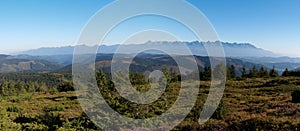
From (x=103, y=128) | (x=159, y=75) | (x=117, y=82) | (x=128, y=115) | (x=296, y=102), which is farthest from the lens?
(x=296, y=102)

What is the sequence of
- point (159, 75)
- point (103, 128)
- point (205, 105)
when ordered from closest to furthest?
point (103, 128) < point (159, 75) < point (205, 105)

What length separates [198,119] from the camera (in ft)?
75.6

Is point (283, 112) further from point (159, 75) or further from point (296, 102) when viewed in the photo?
point (159, 75)

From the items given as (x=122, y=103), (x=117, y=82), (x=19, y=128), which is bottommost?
(x=19, y=128)

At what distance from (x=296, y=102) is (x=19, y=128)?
1066 inches

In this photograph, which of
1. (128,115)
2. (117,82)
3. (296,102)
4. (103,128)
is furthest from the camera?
(296,102)

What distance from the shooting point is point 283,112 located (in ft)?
83.4

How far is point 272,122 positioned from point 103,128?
11.1 metres

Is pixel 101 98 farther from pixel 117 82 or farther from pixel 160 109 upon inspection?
pixel 160 109

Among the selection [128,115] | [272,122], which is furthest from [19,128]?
[272,122]

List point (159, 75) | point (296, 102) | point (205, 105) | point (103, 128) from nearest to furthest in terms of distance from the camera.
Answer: point (103, 128)
point (159, 75)
point (205, 105)
point (296, 102)

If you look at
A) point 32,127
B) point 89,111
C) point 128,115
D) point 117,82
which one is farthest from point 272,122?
point 32,127

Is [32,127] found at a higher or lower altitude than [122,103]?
lower

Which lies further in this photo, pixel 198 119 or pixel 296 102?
pixel 296 102
